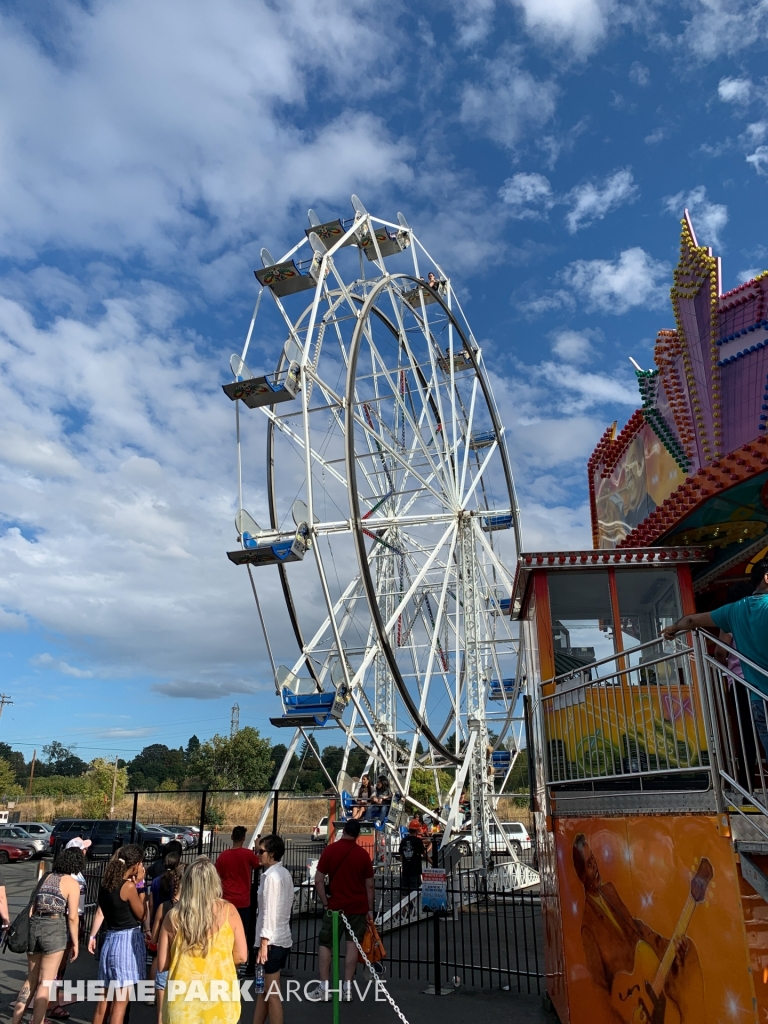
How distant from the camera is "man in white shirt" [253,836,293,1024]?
17.4 feet

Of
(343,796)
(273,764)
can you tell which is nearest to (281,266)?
(343,796)

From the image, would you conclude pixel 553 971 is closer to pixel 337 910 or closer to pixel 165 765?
pixel 337 910

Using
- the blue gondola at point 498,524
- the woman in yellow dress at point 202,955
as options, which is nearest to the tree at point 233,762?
the blue gondola at point 498,524

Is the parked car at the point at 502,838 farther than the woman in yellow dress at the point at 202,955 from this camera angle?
Yes

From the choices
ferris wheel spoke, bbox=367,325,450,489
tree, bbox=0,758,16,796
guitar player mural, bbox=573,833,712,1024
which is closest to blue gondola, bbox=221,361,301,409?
ferris wheel spoke, bbox=367,325,450,489

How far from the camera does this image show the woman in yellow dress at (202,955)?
11.5 feet

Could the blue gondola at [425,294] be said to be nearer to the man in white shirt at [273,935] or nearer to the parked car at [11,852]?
the man in white shirt at [273,935]

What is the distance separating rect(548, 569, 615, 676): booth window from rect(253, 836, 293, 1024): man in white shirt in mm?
3126

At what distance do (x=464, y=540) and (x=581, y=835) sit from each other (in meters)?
10.9

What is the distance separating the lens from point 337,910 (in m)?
6.23

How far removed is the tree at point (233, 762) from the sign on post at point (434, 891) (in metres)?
42.4

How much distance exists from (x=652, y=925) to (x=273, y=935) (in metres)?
2.64

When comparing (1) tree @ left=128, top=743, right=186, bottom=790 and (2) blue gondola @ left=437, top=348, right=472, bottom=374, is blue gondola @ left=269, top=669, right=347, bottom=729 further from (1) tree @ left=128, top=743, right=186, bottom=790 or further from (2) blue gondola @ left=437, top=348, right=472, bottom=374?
(1) tree @ left=128, top=743, right=186, bottom=790

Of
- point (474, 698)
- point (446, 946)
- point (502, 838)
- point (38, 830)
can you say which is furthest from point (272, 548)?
point (38, 830)
